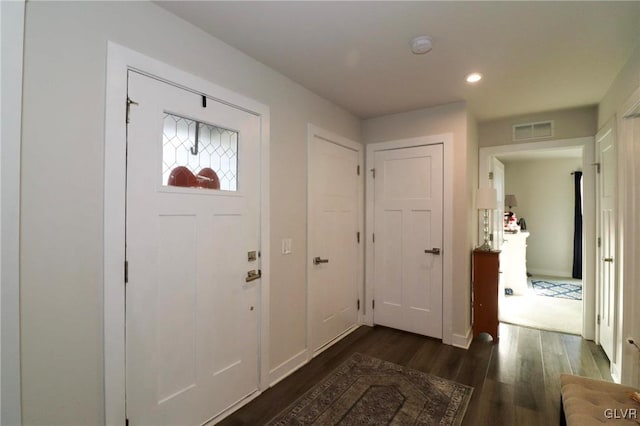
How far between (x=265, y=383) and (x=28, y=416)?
1427mm

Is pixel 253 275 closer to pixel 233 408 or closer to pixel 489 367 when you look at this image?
pixel 233 408

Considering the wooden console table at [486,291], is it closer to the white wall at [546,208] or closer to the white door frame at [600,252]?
the white door frame at [600,252]

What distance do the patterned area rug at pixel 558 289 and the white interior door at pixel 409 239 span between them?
3.02 metres

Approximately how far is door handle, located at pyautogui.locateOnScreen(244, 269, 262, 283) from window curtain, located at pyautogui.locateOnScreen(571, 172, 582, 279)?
660 centimetres

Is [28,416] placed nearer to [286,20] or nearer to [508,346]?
[286,20]

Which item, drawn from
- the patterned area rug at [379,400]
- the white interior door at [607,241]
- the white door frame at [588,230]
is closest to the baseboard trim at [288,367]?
the patterned area rug at [379,400]

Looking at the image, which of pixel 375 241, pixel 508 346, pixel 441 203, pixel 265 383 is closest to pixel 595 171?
pixel 441 203

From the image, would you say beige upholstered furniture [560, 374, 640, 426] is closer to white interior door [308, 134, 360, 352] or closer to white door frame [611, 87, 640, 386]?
white door frame [611, 87, 640, 386]

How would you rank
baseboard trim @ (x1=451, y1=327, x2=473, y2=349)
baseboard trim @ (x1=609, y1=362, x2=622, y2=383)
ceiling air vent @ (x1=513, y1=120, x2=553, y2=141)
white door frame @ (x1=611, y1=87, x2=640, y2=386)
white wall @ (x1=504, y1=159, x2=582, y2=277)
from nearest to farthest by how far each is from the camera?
white door frame @ (x1=611, y1=87, x2=640, y2=386)
baseboard trim @ (x1=609, y1=362, x2=622, y2=383)
baseboard trim @ (x1=451, y1=327, x2=473, y2=349)
ceiling air vent @ (x1=513, y1=120, x2=553, y2=141)
white wall @ (x1=504, y1=159, x2=582, y2=277)

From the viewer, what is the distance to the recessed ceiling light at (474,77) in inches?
94.4

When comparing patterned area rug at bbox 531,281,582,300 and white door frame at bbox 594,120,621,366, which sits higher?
white door frame at bbox 594,120,621,366

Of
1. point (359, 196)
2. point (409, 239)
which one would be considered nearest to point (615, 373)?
point (409, 239)

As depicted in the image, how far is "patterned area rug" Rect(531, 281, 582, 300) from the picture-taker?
15.8 feet

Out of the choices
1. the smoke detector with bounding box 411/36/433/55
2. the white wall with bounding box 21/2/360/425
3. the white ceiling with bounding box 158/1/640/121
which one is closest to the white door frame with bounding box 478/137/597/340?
the white ceiling with bounding box 158/1/640/121
